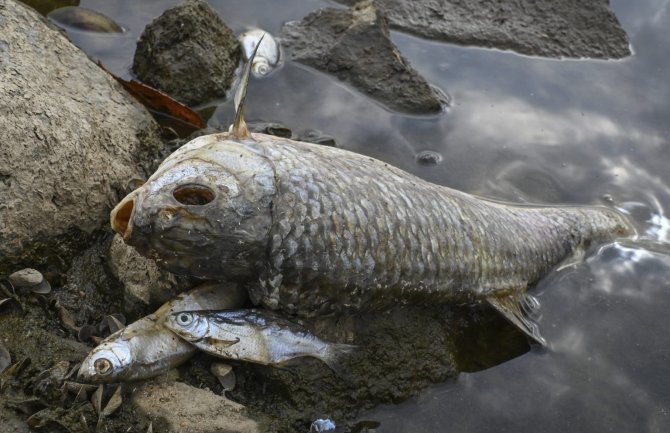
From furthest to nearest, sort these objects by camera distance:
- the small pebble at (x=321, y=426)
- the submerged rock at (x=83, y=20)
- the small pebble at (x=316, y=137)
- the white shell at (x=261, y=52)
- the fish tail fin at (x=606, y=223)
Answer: the submerged rock at (x=83, y=20)
the white shell at (x=261, y=52)
the small pebble at (x=316, y=137)
the fish tail fin at (x=606, y=223)
the small pebble at (x=321, y=426)

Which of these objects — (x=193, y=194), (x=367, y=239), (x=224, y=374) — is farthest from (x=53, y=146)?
(x=367, y=239)

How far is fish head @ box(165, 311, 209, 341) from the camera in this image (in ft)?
15.2

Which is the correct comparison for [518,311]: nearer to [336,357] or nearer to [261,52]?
[336,357]

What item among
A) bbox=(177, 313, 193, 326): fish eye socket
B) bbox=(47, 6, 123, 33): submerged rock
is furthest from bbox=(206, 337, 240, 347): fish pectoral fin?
bbox=(47, 6, 123, 33): submerged rock

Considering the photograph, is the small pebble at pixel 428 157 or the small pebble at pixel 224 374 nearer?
the small pebble at pixel 224 374

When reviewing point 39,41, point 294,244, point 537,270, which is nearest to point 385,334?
point 294,244

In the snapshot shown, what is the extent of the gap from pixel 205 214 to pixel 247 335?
768 millimetres

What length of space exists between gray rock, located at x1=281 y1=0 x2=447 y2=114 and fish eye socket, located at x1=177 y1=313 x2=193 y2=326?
3214mm

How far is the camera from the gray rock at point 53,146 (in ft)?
16.5

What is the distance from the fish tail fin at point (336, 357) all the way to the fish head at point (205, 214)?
0.70 metres

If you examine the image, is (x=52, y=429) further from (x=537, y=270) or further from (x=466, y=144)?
(x=466, y=144)

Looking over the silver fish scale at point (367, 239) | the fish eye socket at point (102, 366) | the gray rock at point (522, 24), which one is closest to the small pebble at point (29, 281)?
the fish eye socket at point (102, 366)

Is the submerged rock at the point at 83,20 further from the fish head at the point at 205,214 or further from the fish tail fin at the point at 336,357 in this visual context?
the fish tail fin at the point at 336,357

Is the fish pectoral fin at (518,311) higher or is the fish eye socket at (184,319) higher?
the fish eye socket at (184,319)
